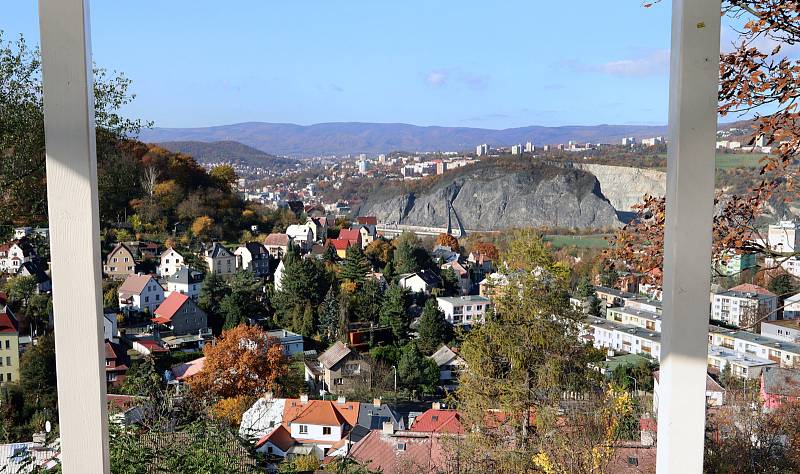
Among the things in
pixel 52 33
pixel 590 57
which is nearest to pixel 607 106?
pixel 590 57

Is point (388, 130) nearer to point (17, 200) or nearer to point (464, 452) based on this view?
Answer: point (17, 200)

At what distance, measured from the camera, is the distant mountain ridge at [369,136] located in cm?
529

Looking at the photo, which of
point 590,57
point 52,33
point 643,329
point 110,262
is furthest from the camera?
point 590,57

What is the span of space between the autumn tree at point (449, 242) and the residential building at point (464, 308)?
1.94 feet

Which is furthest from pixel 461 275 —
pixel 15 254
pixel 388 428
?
pixel 15 254

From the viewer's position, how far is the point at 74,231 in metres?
0.85

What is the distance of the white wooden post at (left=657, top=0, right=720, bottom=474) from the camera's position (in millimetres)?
813

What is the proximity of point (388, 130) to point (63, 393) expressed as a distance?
4.95 metres

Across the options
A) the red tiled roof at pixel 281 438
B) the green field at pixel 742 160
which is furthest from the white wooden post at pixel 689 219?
the red tiled roof at pixel 281 438

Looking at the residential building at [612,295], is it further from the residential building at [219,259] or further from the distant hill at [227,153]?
the distant hill at [227,153]

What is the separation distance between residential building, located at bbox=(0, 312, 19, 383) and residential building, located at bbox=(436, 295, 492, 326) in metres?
2.24

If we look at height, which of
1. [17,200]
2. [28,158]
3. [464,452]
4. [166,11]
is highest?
[166,11]

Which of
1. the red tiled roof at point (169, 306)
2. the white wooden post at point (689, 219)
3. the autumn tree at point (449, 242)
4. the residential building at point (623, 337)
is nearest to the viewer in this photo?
the white wooden post at point (689, 219)

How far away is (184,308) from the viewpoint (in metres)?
4.75
